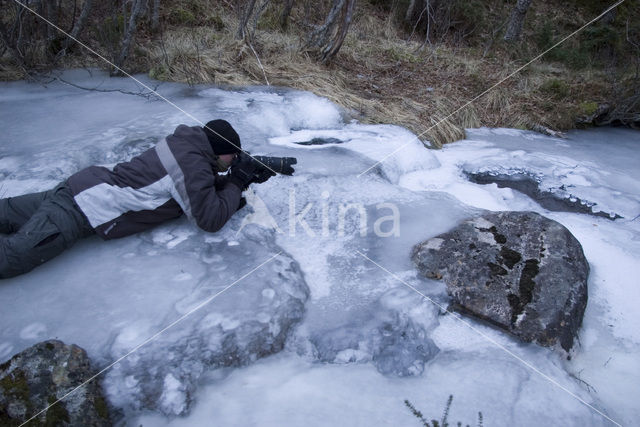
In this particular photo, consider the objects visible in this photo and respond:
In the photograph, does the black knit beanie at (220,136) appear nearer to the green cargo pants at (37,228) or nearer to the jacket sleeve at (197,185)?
the jacket sleeve at (197,185)

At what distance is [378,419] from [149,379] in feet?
3.43

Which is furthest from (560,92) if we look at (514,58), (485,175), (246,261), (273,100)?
(246,261)

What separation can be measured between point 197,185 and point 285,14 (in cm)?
572

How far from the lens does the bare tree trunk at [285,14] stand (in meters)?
7.10

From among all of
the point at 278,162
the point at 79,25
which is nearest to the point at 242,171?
the point at 278,162

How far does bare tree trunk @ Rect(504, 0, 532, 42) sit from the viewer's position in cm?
796

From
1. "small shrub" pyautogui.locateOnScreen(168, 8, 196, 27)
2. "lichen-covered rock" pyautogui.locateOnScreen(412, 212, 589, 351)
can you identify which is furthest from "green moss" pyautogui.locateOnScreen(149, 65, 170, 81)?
"lichen-covered rock" pyautogui.locateOnScreen(412, 212, 589, 351)

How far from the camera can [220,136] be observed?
2.58 meters

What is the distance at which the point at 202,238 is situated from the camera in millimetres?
2727

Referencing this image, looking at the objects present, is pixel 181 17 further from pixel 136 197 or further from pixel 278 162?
pixel 136 197

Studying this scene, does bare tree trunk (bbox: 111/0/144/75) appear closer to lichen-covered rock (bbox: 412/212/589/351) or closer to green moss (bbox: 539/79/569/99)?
lichen-covered rock (bbox: 412/212/589/351)

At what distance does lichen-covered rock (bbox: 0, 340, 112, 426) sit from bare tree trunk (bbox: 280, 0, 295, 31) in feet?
21.7

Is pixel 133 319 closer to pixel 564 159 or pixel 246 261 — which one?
pixel 246 261

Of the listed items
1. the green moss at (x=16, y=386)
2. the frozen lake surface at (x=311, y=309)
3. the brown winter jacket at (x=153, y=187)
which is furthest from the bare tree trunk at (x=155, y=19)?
the green moss at (x=16, y=386)
